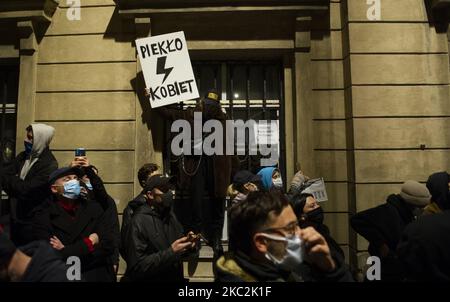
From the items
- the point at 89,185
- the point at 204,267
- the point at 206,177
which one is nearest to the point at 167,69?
the point at 206,177

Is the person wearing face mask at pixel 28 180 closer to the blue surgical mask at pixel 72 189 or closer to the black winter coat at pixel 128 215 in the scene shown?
the blue surgical mask at pixel 72 189

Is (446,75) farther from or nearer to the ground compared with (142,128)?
farther from the ground

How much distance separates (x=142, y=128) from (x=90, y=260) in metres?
2.91

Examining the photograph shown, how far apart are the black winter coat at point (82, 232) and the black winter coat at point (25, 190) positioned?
89 mm

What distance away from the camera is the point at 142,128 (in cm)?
584

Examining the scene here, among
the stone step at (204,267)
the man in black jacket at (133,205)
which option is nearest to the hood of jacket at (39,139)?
the man in black jacket at (133,205)

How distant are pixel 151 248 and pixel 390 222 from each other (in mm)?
2366

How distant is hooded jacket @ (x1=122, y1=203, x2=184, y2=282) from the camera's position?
3.19 meters

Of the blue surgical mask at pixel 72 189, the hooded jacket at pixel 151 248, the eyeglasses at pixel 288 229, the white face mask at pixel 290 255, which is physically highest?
the blue surgical mask at pixel 72 189

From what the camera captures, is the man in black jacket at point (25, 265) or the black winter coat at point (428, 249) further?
the black winter coat at point (428, 249)

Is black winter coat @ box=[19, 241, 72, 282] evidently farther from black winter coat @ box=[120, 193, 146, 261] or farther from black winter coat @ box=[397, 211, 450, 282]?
black winter coat @ box=[397, 211, 450, 282]

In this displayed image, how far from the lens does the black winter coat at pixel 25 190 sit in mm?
3104
